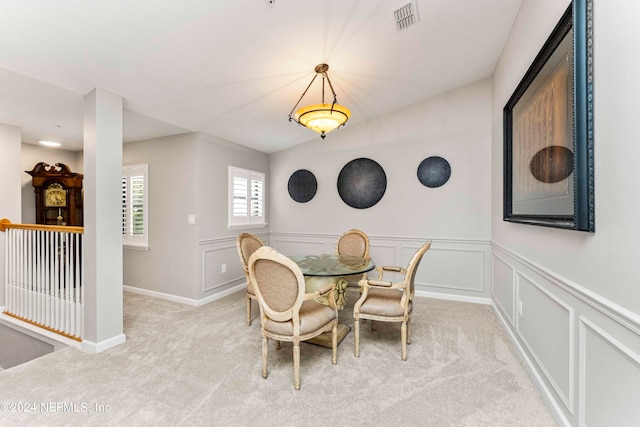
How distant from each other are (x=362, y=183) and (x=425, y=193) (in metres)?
0.94

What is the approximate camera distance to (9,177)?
11.7 ft

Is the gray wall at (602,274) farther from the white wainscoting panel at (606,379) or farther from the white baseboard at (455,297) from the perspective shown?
the white baseboard at (455,297)

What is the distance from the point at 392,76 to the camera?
3270mm

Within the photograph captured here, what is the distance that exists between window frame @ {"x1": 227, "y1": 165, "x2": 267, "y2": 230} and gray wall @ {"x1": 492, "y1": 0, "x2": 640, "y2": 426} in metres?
3.76

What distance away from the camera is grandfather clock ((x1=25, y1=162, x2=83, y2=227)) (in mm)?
4285

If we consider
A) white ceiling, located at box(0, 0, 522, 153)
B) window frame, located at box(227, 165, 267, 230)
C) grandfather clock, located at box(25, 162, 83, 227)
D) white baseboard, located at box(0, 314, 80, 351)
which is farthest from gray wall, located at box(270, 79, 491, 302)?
grandfather clock, located at box(25, 162, 83, 227)

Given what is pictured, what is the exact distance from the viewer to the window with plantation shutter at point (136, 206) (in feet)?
13.9

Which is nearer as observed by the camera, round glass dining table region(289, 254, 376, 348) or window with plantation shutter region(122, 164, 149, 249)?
round glass dining table region(289, 254, 376, 348)

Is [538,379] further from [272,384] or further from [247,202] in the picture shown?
[247,202]

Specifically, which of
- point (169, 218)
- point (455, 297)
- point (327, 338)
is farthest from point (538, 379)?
point (169, 218)

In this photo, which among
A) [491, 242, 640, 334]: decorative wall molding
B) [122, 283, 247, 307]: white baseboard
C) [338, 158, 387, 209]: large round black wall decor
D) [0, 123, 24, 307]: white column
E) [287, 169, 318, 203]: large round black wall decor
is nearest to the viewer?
[491, 242, 640, 334]: decorative wall molding

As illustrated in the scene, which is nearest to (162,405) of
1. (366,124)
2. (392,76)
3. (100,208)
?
(100,208)

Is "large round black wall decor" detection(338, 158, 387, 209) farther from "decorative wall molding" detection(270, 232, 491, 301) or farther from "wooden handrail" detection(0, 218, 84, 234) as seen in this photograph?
"wooden handrail" detection(0, 218, 84, 234)

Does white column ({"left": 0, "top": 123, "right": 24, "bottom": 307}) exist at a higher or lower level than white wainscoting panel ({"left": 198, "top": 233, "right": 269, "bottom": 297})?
higher
